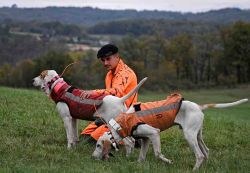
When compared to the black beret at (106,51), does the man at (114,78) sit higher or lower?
lower

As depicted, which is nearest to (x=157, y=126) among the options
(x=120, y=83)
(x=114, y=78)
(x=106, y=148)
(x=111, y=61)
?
(x=106, y=148)

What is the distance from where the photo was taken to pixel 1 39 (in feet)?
412

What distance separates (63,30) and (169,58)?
8305 cm

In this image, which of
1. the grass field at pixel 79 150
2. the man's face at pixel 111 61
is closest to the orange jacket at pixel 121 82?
the man's face at pixel 111 61

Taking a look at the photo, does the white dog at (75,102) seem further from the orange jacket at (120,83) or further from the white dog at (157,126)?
the white dog at (157,126)

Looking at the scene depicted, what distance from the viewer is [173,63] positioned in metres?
83.4

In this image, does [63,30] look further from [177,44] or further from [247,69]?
[247,69]

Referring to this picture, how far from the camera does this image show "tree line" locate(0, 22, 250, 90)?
70.4 m

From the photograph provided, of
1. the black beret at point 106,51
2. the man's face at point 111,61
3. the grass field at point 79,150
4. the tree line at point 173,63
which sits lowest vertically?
the tree line at point 173,63

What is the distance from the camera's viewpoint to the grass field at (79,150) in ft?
23.6

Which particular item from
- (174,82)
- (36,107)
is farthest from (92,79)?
(36,107)

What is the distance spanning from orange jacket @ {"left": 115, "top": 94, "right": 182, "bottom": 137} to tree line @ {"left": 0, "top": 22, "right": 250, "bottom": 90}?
57216 mm

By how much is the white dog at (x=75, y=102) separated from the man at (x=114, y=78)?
375 mm

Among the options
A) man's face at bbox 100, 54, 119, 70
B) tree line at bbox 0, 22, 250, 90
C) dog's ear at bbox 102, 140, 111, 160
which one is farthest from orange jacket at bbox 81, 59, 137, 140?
tree line at bbox 0, 22, 250, 90
